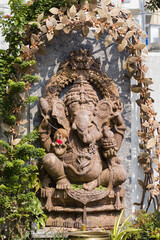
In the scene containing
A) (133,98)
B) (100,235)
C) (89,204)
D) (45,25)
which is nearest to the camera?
(100,235)

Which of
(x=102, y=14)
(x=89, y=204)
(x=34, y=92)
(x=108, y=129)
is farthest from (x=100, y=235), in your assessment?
(x=102, y=14)

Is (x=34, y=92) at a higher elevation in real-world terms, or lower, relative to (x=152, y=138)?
higher

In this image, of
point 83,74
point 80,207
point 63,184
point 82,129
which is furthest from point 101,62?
point 80,207

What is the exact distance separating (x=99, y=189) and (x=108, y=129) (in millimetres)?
912

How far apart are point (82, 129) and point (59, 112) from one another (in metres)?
0.50

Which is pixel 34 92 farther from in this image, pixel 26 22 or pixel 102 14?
pixel 102 14

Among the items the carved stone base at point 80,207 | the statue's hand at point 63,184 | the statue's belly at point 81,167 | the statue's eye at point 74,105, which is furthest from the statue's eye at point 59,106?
the carved stone base at point 80,207

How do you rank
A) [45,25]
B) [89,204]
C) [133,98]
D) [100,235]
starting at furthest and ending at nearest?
[133,98] → [45,25] → [89,204] → [100,235]

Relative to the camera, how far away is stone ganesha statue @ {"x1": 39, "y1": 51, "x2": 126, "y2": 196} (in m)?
6.96

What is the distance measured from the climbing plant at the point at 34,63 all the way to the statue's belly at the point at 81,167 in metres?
0.45

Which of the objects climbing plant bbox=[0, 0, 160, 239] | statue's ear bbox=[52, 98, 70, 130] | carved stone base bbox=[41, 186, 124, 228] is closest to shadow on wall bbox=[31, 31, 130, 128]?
climbing plant bbox=[0, 0, 160, 239]

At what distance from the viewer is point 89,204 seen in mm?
6891

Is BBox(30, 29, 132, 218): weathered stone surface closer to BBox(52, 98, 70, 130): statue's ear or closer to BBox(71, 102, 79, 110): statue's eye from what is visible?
BBox(52, 98, 70, 130): statue's ear

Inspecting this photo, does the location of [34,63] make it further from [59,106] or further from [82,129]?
[82,129]
